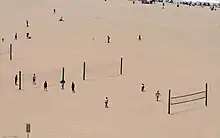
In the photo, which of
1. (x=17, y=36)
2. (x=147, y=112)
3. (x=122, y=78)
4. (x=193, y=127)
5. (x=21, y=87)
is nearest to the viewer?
(x=193, y=127)

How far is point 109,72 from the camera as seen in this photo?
2408 cm

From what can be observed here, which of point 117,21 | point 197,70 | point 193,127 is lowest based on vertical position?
point 193,127

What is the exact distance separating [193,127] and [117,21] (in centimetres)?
2206

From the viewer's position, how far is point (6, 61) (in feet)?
82.5

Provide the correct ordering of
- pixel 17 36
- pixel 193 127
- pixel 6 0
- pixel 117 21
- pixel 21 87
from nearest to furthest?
pixel 193 127
pixel 21 87
pixel 17 36
pixel 117 21
pixel 6 0

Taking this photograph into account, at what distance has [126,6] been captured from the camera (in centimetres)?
4669

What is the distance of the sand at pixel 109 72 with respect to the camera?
17359mm

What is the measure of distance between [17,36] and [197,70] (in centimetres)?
1131

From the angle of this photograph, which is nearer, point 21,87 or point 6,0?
point 21,87

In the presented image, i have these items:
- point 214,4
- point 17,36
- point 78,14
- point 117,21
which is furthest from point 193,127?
point 214,4

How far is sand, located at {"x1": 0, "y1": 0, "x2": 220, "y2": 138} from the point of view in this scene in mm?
17359

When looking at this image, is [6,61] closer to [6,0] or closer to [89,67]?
[89,67]

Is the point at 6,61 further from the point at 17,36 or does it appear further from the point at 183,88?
the point at 183,88

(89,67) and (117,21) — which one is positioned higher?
(117,21)
